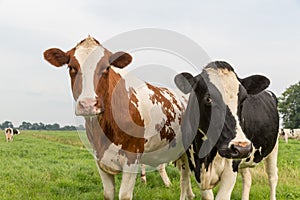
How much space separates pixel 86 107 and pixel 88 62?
0.64 meters

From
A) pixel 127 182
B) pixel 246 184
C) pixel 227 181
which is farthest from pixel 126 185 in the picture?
pixel 246 184

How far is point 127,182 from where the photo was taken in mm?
5219

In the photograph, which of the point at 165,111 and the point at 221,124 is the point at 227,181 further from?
the point at 165,111

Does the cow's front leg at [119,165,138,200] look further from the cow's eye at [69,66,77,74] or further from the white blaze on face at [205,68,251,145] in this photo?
the white blaze on face at [205,68,251,145]

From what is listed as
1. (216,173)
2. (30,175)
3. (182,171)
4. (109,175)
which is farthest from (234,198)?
A: (30,175)

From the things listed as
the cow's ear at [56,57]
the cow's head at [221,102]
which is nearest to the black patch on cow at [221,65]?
the cow's head at [221,102]

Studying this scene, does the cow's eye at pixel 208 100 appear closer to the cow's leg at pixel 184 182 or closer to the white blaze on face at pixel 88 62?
the white blaze on face at pixel 88 62

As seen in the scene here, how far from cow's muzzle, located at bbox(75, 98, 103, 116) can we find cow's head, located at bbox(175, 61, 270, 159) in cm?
135

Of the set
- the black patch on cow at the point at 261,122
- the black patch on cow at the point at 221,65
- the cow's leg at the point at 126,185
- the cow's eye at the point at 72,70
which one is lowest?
the cow's leg at the point at 126,185

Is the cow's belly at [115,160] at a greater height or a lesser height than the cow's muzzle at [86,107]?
lesser

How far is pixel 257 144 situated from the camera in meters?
6.03

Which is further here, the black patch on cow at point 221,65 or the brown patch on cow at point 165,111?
the brown patch on cow at point 165,111

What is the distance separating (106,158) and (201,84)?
1644 mm

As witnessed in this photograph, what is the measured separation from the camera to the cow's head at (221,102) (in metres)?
4.17
